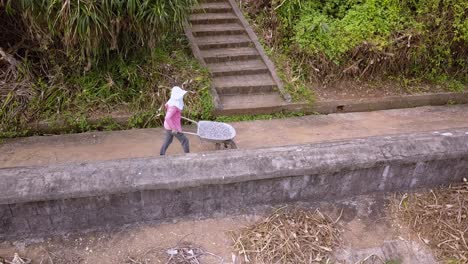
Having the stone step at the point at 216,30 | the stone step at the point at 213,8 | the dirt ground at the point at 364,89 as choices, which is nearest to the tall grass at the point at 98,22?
the stone step at the point at 216,30

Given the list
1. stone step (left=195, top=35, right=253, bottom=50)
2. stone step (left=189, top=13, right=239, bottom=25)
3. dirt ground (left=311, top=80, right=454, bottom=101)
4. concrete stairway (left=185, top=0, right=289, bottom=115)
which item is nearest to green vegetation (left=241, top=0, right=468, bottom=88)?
dirt ground (left=311, top=80, right=454, bottom=101)

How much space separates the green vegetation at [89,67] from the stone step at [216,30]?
1.29 metres

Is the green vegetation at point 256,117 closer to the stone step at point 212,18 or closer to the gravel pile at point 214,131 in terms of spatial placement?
the gravel pile at point 214,131

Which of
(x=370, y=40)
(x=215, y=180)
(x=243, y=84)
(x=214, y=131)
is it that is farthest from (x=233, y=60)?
(x=215, y=180)

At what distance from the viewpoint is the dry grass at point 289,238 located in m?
2.81

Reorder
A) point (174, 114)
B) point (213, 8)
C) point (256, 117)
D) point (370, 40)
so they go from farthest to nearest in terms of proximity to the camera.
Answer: point (213, 8) < point (370, 40) < point (256, 117) < point (174, 114)

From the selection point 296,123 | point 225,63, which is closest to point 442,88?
point 296,123

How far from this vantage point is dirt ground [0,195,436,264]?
268cm

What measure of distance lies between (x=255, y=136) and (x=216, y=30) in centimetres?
268

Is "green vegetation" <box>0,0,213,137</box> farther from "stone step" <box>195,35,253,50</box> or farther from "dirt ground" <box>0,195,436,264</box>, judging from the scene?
"dirt ground" <box>0,195,436,264</box>

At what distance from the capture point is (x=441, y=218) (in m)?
3.17

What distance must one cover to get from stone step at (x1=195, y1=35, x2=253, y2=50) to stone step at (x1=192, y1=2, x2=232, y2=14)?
737mm

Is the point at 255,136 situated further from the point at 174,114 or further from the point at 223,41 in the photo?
the point at 223,41

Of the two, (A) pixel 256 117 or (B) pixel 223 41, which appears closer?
(A) pixel 256 117
